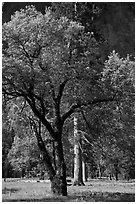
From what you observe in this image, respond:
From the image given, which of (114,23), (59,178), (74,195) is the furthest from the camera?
(114,23)

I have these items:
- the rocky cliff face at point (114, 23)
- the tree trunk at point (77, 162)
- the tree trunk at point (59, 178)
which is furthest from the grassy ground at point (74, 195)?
the rocky cliff face at point (114, 23)

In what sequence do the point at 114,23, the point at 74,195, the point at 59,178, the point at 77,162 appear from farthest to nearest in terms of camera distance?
the point at 77,162 → the point at 114,23 → the point at 74,195 → the point at 59,178

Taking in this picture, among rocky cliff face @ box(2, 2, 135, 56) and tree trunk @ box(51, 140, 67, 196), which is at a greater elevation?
rocky cliff face @ box(2, 2, 135, 56)

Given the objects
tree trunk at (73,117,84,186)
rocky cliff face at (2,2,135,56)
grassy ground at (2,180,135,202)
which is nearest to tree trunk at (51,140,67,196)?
grassy ground at (2,180,135,202)

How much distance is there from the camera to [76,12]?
20.1 meters

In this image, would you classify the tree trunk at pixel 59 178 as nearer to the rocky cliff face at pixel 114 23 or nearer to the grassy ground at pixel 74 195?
the grassy ground at pixel 74 195

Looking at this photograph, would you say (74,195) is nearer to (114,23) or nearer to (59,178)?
(59,178)

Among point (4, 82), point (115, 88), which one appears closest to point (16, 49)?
point (4, 82)

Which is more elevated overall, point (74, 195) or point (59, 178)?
point (59, 178)

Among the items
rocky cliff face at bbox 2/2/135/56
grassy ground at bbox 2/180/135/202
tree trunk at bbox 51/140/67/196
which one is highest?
rocky cliff face at bbox 2/2/135/56

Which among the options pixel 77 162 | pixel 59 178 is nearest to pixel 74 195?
pixel 59 178

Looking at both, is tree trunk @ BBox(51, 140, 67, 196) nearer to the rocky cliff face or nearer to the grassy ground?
the grassy ground

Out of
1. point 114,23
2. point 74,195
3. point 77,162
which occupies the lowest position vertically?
point 74,195

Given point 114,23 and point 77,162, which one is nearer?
point 114,23
